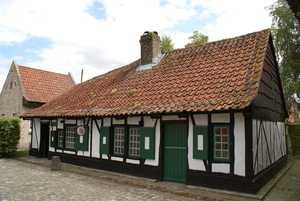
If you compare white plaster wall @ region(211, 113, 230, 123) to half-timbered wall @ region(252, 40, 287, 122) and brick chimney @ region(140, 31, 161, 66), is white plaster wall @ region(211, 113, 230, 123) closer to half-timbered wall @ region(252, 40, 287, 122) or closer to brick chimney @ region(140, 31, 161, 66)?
half-timbered wall @ region(252, 40, 287, 122)

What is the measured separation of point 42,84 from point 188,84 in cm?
1715

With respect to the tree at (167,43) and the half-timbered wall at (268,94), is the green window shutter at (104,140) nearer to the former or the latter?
the half-timbered wall at (268,94)

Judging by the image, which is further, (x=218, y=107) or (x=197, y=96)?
(x=197, y=96)

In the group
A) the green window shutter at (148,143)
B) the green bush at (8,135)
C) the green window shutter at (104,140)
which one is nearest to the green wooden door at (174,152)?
the green window shutter at (148,143)

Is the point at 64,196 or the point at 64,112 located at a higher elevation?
Result: the point at 64,112

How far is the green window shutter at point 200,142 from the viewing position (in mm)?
7734

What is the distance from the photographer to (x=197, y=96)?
834cm

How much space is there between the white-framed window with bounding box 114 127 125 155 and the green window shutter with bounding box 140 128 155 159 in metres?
1.34

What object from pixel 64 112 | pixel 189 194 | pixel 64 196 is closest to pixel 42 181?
pixel 64 196

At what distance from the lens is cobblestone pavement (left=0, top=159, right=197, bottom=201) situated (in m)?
7.03

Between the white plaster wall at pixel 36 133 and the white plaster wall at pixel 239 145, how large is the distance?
12517mm

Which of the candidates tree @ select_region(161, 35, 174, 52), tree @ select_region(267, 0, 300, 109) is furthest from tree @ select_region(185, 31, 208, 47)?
tree @ select_region(267, 0, 300, 109)

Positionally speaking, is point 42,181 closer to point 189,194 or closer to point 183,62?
point 189,194

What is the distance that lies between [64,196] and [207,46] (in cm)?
834
